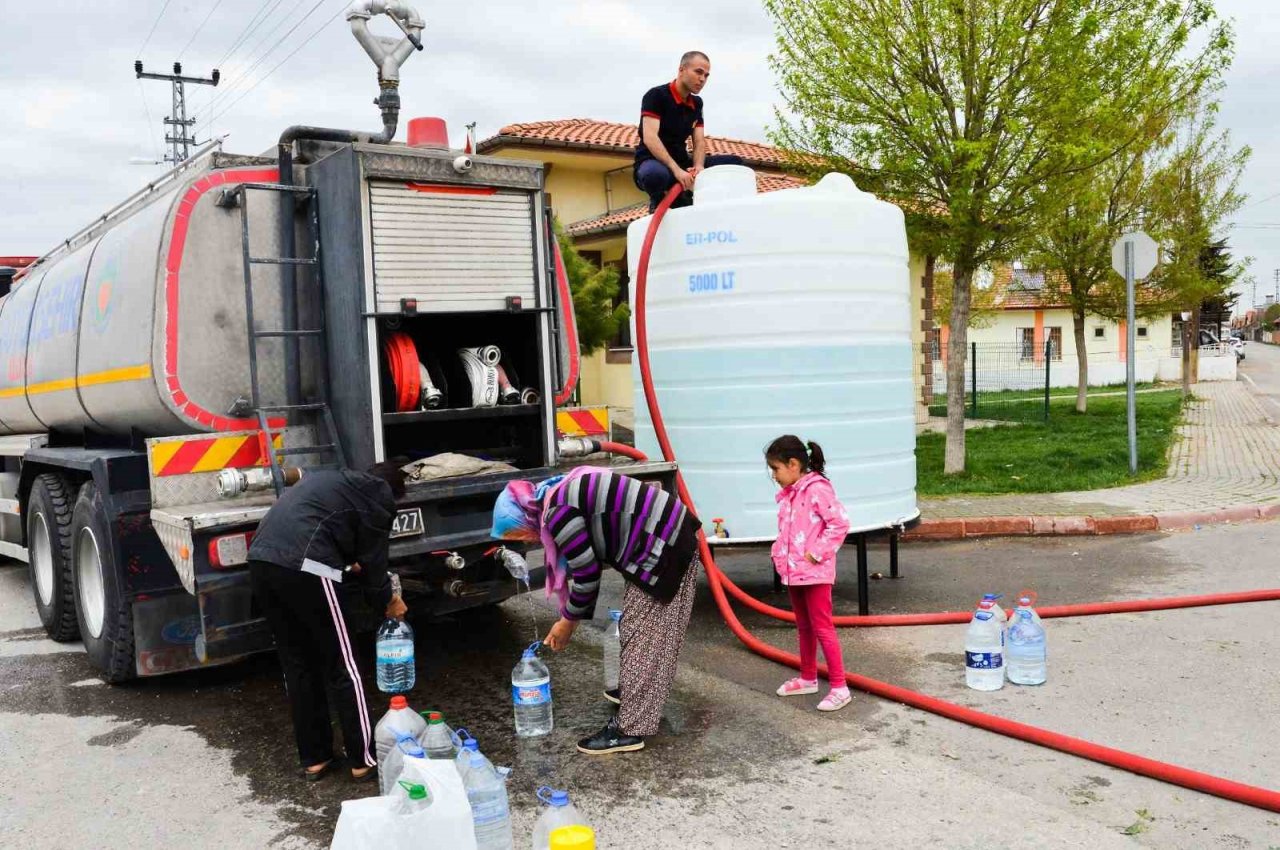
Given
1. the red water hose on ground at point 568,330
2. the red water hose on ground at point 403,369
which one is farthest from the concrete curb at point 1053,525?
the red water hose on ground at point 403,369

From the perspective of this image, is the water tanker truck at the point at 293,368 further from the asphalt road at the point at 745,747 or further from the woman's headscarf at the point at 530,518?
the woman's headscarf at the point at 530,518

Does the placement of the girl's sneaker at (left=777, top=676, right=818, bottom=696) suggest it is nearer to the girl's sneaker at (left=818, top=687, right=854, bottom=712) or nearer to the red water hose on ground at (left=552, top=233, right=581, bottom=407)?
the girl's sneaker at (left=818, top=687, right=854, bottom=712)

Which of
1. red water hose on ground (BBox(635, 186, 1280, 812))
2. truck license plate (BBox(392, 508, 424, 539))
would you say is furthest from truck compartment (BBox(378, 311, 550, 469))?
red water hose on ground (BBox(635, 186, 1280, 812))

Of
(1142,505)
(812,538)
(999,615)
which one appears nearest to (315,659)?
(812,538)

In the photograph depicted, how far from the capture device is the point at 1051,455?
45.8 ft

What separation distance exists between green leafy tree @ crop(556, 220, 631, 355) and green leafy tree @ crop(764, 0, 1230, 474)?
4558 mm

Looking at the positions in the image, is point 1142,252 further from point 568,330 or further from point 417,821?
point 417,821

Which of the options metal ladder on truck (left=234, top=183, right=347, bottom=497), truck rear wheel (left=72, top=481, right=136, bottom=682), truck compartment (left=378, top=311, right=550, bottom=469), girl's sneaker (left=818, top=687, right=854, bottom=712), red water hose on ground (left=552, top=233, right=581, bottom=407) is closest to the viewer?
girl's sneaker (left=818, top=687, right=854, bottom=712)

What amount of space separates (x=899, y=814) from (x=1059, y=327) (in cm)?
4283

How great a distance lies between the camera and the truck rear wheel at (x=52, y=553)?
6.49 m

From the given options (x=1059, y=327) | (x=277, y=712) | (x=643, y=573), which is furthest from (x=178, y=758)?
(x=1059, y=327)

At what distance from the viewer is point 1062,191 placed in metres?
11.3

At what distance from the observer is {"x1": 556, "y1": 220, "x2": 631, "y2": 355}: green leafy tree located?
49.8 feet

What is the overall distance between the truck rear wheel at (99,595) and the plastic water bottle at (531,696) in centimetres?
219
